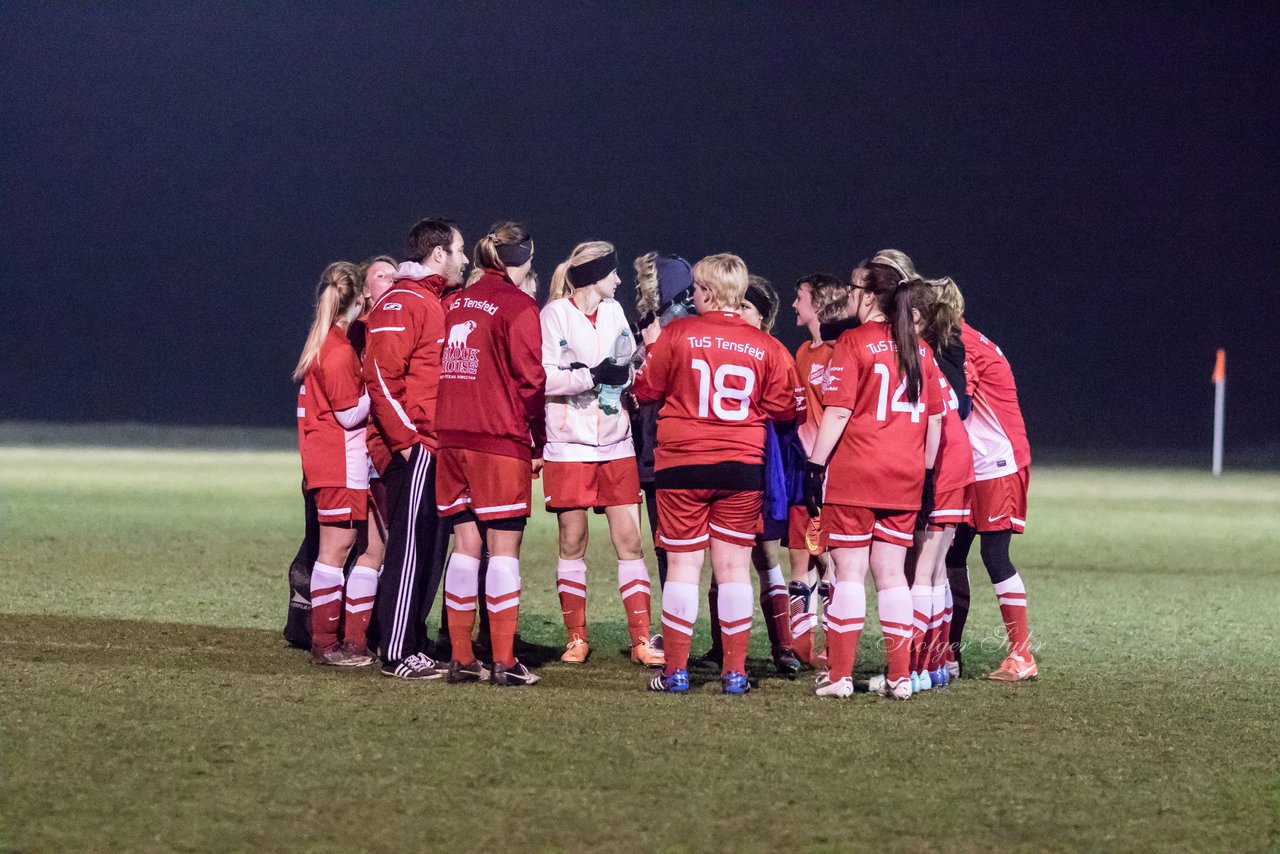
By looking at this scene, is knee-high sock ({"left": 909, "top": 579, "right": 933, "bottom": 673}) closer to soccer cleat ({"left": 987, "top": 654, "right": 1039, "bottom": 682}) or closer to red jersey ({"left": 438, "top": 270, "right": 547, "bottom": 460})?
soccer cleat ({"left": 987, "top": 654, "right": 1039, "bottom": 682})

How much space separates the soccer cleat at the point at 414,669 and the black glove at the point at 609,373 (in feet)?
4.33

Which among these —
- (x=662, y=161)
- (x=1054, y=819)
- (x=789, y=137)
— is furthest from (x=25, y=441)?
(x=1054, y=819)

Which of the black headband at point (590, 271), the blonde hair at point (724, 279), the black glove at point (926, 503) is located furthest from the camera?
the black headband at point (590, 271)

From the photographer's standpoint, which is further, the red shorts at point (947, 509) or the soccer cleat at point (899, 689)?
the red shorts at point (947, 509)

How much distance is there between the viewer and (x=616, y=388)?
6277mm

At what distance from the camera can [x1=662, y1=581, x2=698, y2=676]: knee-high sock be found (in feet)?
18.3

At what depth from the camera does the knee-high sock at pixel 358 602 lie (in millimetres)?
6250

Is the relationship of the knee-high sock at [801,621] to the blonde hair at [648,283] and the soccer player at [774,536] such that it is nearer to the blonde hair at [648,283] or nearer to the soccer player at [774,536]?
the soccer player at [774,536]

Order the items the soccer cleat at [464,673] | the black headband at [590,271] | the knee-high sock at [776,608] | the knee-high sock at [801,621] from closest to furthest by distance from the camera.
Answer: the soccer cleat at [464,673], the black headband at [590,271], the knee-high sock at [776,608], the knee-high sock at [801,621]

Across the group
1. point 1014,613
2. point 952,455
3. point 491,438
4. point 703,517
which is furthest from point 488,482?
point 1014,613

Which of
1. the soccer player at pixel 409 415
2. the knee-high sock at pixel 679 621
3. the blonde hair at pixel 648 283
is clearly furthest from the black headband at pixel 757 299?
the knee-high sock at pixel 679 621

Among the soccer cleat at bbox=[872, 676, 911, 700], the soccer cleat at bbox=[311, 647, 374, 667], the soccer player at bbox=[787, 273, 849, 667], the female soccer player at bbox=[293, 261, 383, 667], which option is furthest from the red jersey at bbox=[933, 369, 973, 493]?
the soccer cleat at bbox=[311, 647, 374, 667]

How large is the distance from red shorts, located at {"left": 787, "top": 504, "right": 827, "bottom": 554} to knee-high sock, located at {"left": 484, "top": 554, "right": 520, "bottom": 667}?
1378 mm

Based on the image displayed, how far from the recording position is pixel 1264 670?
20.8 ft
